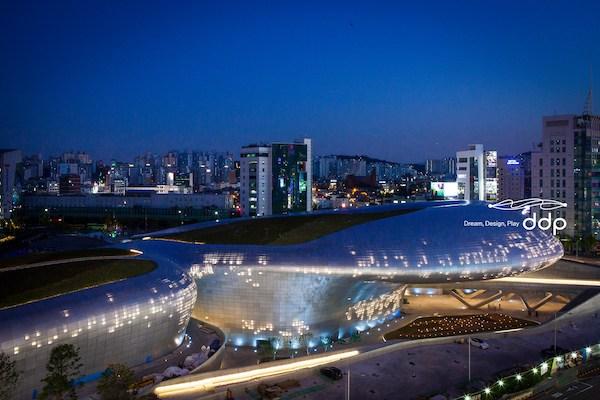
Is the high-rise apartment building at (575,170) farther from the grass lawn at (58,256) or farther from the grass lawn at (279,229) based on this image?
the grass lawn at (58,256)

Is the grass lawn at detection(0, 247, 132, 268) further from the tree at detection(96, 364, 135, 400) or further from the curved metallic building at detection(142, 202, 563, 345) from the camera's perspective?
the tree at detection(96, 364, 135, 400)

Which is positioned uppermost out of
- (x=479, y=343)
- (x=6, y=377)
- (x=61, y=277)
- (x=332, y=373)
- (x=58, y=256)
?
(x=58, y=256)

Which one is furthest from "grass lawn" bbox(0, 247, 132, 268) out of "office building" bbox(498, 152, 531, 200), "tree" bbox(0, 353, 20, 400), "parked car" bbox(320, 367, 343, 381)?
"office building" bbox(498, 152, 531, 200)

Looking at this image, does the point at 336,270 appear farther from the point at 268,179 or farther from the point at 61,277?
the point at 268,179

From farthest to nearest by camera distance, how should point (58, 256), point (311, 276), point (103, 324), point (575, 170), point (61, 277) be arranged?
1. point (575, 170)
2. point (311, 276)
3. point (58, 256)
4. point (61, 277)
5. point (103, 324)

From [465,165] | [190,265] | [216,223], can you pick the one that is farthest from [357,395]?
[465,165]

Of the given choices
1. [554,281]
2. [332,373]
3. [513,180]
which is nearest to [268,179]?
[513,180]

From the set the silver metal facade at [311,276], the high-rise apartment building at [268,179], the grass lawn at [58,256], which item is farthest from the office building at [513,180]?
the grass lawn at [58,256]
